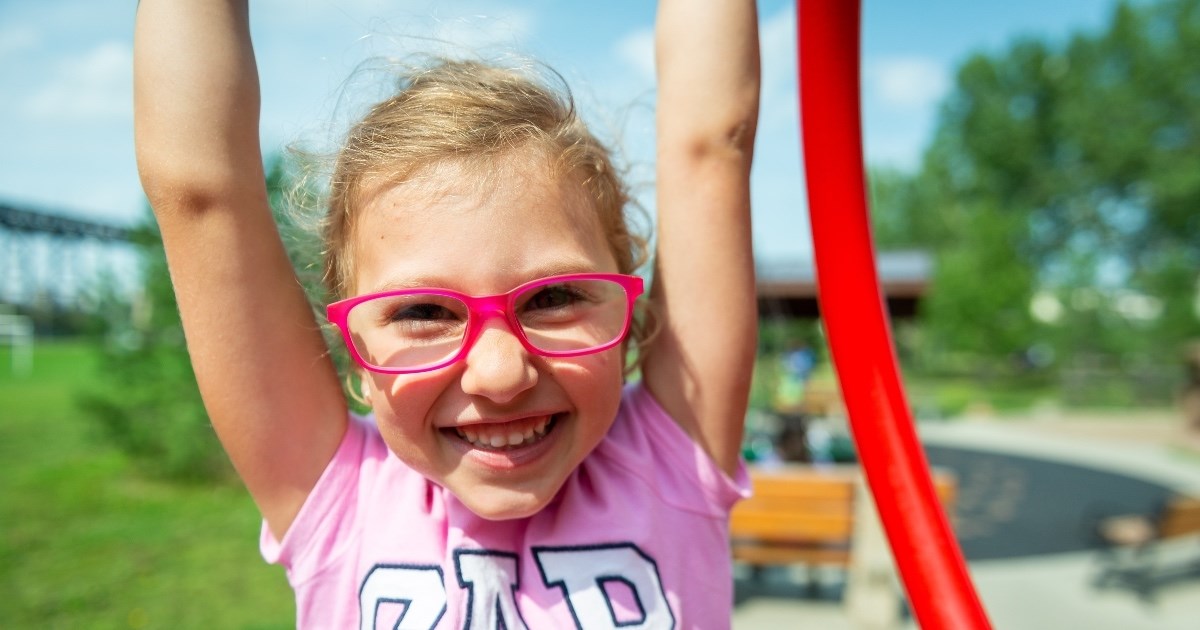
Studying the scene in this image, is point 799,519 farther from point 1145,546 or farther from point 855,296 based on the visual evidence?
point 855,296

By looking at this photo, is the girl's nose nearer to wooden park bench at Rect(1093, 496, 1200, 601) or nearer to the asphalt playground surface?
the asphalt playground surface

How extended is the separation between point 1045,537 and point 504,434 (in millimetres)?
8224

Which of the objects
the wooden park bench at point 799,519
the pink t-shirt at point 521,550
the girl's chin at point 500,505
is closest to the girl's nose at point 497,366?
the girl's chin at point 500,505

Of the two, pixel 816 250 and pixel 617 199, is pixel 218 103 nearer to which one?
pixel 617 199

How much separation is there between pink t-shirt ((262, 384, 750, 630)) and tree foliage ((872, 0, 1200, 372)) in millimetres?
27231

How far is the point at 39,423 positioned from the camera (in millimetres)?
11805

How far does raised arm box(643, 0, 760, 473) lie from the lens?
1.26 m

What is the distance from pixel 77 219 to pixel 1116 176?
128 ft

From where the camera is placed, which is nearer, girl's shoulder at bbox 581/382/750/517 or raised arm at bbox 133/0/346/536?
raised arm at bbox 133/0/346/536

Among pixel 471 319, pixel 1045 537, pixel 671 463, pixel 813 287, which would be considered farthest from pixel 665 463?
pixel 813 287

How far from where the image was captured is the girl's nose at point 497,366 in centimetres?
97

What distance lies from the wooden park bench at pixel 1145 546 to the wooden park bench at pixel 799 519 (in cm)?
174

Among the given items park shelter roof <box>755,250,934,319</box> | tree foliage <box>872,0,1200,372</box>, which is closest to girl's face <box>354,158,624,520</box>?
park shelter roof <box>755,250,934,319</box>

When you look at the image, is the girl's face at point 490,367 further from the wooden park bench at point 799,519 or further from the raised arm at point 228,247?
the wooden park bench at point 799,519
